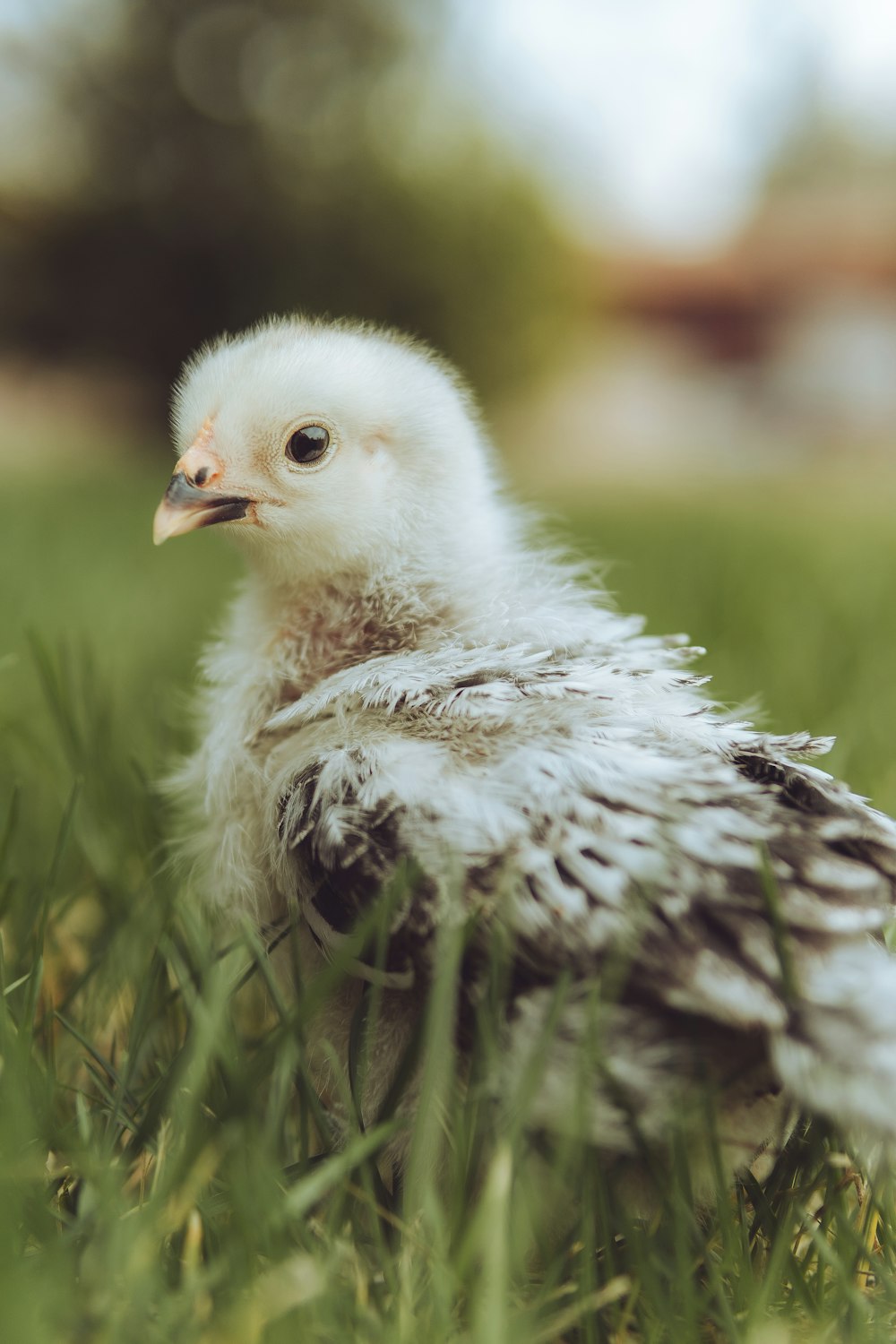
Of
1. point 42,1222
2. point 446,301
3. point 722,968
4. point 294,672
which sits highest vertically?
point 446,301

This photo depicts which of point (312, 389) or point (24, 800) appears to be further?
point (24, 800)

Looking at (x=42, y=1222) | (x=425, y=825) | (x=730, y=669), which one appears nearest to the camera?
(x=42, y=1222)

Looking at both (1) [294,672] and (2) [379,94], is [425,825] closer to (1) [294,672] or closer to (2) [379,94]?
(1) [294,672]

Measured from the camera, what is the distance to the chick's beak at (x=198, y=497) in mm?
1775

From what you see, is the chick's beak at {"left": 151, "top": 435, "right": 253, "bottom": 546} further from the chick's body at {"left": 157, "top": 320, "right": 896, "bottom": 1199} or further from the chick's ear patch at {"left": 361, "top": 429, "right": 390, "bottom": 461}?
the chick's ear patch at {"left": 361, "top": 429, "right": 390, "bottom": 461}

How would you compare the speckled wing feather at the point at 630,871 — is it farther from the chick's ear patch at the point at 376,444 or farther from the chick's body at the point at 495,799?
the chick's ear patch at the point at 376,444

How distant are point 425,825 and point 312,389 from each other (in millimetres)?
792

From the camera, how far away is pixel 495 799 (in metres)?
1.31

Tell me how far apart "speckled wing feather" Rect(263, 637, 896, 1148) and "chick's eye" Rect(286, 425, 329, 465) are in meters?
0.53

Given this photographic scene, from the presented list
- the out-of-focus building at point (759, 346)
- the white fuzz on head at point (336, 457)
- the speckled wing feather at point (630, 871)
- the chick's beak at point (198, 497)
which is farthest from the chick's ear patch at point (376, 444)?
the out-of-focus building at point (759, 346)

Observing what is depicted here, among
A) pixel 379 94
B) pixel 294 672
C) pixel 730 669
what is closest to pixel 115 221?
pixel 379 94

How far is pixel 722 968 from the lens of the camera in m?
1.20

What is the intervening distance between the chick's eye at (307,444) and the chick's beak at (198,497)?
10cm

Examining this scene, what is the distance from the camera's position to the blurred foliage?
13773mm
